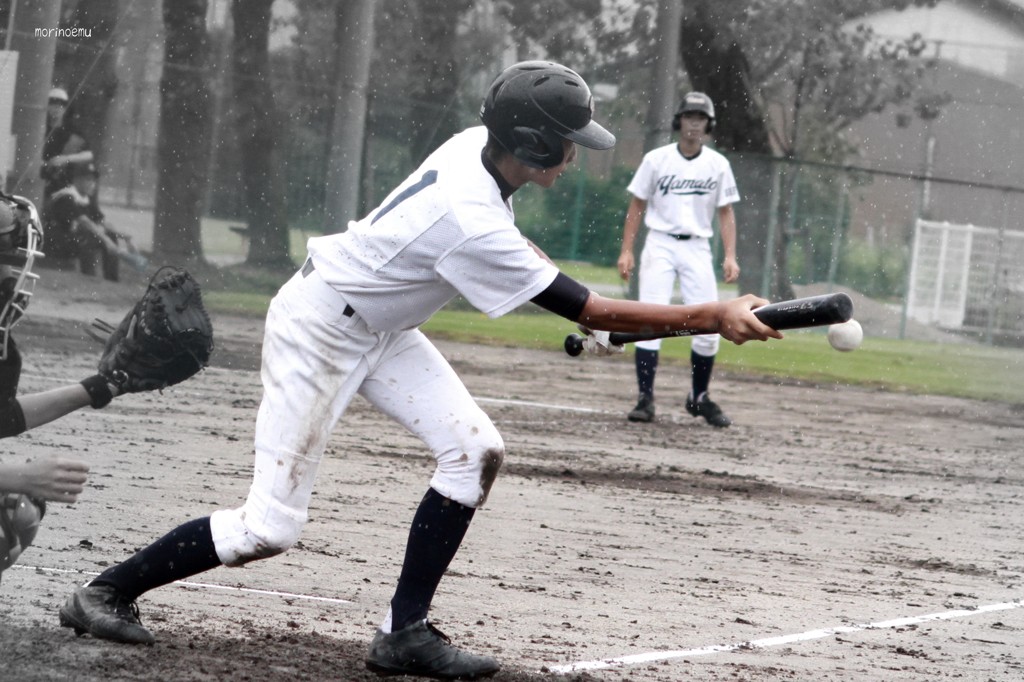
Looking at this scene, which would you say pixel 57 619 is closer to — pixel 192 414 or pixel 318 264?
pixel 318 264

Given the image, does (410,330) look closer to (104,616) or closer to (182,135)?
(104,616)

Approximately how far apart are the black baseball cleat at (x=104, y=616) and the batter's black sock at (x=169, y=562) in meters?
0.03

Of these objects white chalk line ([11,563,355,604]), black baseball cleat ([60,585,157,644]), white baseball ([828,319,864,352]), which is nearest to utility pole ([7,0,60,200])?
white chalk line ([11,563,355,604])

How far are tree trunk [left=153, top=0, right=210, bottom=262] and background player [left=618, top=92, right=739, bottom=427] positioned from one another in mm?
5620

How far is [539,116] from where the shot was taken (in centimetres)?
404

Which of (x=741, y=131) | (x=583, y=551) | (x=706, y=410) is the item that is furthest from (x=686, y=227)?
(x=741, y=131)

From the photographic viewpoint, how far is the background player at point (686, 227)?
10.3 meters

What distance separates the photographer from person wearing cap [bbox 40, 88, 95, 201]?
12734 millimetres

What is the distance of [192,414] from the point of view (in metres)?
9.50

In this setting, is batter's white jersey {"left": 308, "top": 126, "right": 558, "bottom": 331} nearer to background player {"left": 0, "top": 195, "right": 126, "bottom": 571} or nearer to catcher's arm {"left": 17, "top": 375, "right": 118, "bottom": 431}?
background player {"left": 0, "top": 195, "right": 126, "bottom": 571}

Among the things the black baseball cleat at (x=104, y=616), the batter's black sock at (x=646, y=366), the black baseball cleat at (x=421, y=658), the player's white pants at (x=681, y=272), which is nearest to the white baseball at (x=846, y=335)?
the black baseball cleat at (x=421, y=658)

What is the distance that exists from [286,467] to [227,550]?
0.29 m

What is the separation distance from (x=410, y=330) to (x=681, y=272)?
6.23 meters

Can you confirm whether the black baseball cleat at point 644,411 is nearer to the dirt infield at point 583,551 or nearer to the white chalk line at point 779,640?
the dirt infield at point 583,551
